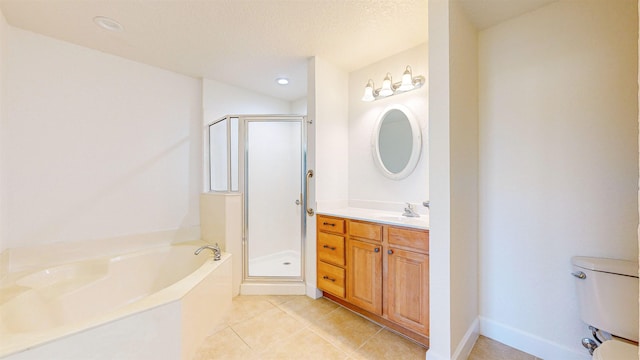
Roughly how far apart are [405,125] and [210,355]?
2.33m

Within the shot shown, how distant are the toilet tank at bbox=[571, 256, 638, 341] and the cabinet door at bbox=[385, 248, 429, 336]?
0.80m

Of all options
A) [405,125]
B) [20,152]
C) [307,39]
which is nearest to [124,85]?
[20,152]

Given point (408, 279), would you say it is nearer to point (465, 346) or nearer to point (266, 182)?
point (465, 346)

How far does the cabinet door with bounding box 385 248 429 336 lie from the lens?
1.62 meters

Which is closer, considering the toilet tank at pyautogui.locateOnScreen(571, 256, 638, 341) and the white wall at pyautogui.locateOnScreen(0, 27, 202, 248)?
the toilet tank at pyautogui.locateOnScreen(571, 256, 638, 341)

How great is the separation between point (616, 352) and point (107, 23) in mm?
3569

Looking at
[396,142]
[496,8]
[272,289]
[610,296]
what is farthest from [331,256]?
[496,8]

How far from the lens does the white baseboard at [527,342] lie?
1499 mm

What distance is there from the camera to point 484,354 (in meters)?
1.63

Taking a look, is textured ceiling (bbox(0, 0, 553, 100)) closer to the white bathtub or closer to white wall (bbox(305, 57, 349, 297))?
white wall (bbox(305, 57, 349, 297))

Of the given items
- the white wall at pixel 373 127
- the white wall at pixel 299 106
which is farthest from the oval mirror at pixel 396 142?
the white wall at pixel 299 106

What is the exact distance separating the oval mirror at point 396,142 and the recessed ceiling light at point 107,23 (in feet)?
7.50

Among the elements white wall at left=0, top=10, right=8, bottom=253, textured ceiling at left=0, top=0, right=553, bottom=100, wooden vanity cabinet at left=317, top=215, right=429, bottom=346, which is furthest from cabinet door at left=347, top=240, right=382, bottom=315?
white wall at left=0, top=10, right=8, bottom=253

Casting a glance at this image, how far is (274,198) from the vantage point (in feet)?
9.30
